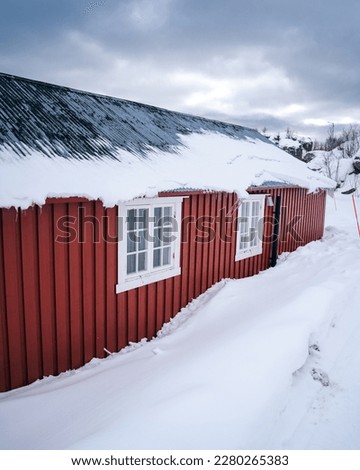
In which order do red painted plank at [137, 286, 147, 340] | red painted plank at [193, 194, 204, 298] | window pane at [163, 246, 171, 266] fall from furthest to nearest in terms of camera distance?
red painted plank at [193, 194, 204, 298]
window pane at [163, 246, 171, 266]
red painted plank at [137, 286, 147, 340]

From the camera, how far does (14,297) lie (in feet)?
11.7

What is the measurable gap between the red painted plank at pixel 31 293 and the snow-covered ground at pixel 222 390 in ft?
0.94

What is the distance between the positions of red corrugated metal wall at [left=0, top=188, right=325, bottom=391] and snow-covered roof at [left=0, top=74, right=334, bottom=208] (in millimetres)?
365

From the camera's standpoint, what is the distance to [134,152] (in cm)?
539

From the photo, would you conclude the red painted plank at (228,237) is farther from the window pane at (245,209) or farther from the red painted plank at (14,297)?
the red painted plank at (14,297)

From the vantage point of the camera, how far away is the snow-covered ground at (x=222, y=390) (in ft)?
8.52

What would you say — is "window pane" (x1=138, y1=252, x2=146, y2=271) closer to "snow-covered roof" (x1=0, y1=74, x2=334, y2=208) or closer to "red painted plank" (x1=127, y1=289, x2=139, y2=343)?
"red painted plank" (x1=127, y1=289, x2=139, y2=343)

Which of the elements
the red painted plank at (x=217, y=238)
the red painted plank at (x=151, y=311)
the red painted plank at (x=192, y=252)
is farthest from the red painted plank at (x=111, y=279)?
the red painted plank at (x=217, y=238)

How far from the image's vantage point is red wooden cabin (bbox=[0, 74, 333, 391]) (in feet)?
11.7

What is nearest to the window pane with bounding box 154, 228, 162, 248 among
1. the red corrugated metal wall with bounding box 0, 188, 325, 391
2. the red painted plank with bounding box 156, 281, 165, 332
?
the red corrugated metal wall with bounding box 0, 188, 325, 391

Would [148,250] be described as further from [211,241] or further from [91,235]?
[211,241]

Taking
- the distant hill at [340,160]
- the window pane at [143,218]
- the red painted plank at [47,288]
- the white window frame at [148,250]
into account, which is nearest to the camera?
the red painted plank at [47,288]

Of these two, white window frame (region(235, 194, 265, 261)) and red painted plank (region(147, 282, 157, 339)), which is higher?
white window frame (region(235, 194, 265, 261))

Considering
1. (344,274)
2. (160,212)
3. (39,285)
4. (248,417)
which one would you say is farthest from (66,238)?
(344,274)
